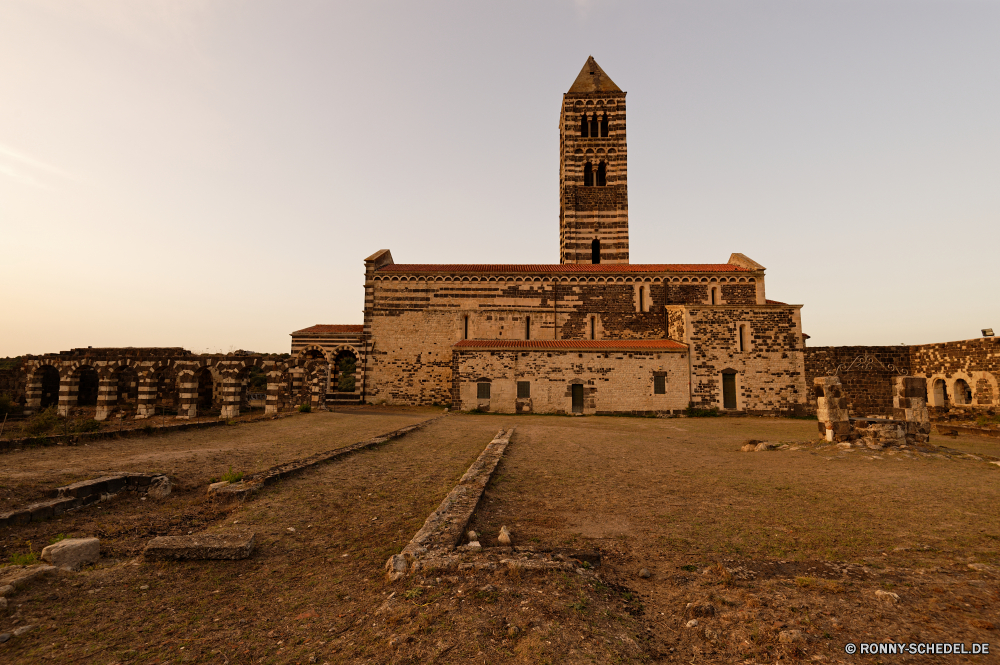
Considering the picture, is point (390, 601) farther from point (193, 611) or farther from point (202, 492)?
point (202, 492)

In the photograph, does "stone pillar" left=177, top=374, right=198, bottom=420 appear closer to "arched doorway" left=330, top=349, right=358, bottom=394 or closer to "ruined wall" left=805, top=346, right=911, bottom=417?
"arched doorway" left=330, top=349, right=358, bottom=394

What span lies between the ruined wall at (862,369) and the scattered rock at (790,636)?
26.1 meters

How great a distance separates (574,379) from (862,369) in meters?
16.5

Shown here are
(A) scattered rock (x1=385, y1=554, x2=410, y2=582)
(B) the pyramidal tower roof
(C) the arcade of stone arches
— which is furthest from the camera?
(B) the pyramidal tower roof

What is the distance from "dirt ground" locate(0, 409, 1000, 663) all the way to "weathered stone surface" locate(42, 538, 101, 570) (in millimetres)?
148

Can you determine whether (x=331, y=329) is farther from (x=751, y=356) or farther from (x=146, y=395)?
(x=751, y=356)

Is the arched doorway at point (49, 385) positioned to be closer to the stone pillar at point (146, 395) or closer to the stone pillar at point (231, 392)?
the stone pillar at point (146, 395)

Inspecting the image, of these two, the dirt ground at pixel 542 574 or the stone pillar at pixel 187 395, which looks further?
the stone pillar at pixel 187 395

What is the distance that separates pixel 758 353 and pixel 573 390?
10242 mm

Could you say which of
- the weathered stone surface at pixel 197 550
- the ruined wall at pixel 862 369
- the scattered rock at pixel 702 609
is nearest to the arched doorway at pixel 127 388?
the weathered stone surface at pixel 197 550

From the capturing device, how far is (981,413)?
1934 centimetres

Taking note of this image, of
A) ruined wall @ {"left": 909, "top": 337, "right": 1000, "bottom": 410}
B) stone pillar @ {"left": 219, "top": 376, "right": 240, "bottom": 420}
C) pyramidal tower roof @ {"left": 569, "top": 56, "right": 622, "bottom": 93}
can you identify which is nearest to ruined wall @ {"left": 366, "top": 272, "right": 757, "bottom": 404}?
stone pillar @ {"left": 219, "top": 376, "right": 240, "bottom": 420}

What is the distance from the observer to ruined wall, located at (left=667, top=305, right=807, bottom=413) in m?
23.2

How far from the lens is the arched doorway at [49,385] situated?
846 inches
